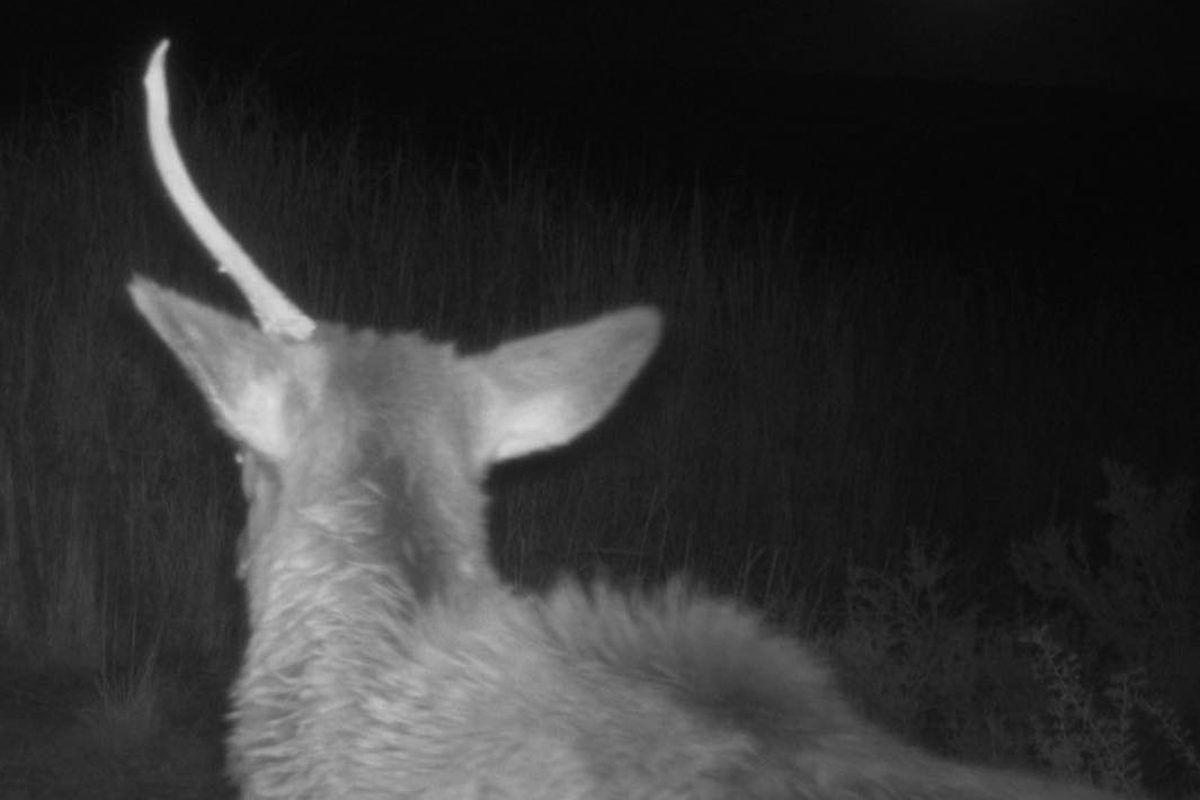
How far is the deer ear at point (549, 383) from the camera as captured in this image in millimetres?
3396

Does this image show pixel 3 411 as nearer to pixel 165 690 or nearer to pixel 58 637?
pixel 58 637

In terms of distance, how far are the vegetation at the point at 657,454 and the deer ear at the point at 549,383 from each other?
1740 millimetres

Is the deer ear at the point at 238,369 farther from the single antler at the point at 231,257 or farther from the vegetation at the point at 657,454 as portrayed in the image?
the vegetation at the point at 657,454

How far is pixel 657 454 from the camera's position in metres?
8.22

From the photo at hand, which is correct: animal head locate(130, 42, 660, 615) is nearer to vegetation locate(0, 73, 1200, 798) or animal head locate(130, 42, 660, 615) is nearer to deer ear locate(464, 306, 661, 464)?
deer ear locate(464, 306, 661, 464)

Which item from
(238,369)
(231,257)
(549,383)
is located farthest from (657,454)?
(238,369)

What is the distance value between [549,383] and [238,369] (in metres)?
0.65

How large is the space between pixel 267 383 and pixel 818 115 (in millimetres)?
26940

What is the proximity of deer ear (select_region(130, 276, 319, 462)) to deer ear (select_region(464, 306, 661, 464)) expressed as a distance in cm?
40

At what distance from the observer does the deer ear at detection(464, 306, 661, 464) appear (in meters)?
3.40

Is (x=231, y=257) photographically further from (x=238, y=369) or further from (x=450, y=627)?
(x=450, y=627)

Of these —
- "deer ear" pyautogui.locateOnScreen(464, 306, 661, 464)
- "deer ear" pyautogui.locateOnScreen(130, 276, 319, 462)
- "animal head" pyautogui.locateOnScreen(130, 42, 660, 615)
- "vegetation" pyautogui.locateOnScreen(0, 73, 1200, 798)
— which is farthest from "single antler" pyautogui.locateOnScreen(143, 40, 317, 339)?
"vegetation" pyautogui.locateOnScreen(0, 73, 1200, 798)

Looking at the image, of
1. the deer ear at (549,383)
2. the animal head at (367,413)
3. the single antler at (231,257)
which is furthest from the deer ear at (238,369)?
the deer ear at (549,383)

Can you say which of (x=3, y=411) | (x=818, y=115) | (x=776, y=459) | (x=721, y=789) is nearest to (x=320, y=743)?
(x=721, y=789)
